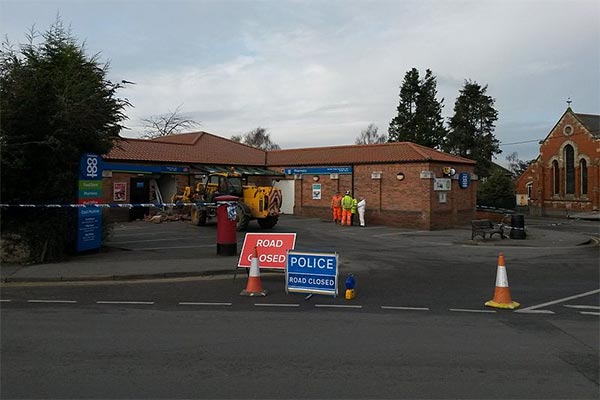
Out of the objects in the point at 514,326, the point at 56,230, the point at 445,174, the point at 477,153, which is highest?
the point at 477,153

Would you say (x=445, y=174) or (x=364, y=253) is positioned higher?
(x=445, y=174)

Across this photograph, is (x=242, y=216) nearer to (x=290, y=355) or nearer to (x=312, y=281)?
(x=312, y=281)

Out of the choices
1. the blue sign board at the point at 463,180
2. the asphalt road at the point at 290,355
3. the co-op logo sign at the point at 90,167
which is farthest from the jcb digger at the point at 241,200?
the asphalt road at the point at 290,355

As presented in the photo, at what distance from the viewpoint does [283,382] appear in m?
5.17

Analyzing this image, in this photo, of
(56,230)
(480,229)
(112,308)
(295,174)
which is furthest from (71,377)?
(295,174)

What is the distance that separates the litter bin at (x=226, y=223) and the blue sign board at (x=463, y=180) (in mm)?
18937

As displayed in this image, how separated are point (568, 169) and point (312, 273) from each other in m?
54.3

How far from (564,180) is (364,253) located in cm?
4722

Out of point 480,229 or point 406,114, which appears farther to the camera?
point 406,114

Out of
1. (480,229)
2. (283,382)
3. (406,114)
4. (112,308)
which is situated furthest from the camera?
(406,114)

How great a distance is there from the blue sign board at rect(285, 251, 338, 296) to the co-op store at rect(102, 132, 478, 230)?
61.0 ft

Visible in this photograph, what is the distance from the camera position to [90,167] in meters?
14.7

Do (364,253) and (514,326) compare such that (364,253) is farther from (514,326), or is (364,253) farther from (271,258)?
(514,326)

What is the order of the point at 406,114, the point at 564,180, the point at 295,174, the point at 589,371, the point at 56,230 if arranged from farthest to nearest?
the point at 406,114 → the point at 564,180 → the point at 295,174 → the point at 56,230 → the point at 589,371
